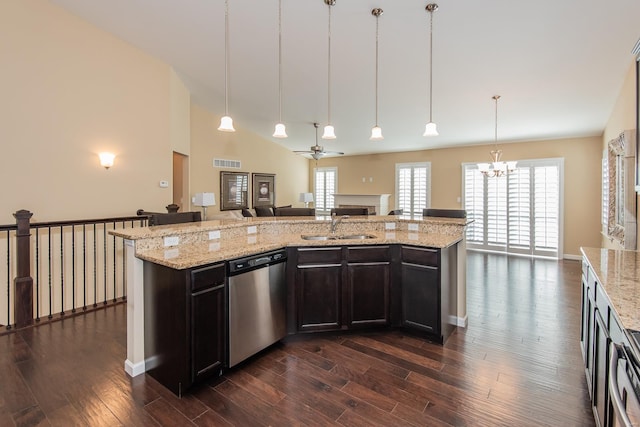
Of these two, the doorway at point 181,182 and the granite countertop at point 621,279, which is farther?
the doorway at point 181,182

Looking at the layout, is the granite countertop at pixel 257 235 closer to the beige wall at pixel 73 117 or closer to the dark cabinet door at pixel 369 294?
the dark cabinet door at pixel 369 294

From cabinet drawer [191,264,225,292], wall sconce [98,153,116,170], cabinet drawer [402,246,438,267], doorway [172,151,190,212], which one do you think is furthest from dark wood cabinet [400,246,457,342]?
doorway [172,151,190,212]

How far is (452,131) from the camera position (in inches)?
257

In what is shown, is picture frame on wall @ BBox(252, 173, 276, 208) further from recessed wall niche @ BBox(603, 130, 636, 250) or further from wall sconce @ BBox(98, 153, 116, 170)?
recessed wall niche @ BBox(603, 130, 636, 250)

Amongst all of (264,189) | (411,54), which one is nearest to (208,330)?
(411,54)

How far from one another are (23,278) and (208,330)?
2655 mm

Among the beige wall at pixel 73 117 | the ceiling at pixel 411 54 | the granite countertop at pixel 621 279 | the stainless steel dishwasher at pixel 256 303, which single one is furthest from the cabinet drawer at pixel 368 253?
the beige wall at pixel 73 117

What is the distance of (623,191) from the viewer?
356 cm

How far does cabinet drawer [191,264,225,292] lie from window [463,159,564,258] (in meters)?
5.70

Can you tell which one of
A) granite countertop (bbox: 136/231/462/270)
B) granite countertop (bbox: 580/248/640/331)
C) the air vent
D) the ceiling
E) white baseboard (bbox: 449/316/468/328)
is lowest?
white baseboard (bbox: 449/316/468/328)

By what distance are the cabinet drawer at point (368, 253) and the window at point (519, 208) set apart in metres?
4.22

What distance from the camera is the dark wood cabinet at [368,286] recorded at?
300 centimetres

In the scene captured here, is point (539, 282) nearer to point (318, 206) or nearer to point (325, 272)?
point (325, 272)

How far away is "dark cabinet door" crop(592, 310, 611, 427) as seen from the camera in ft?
4.90
